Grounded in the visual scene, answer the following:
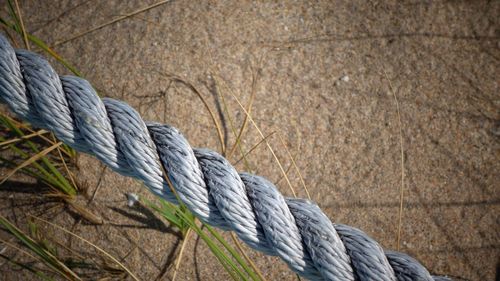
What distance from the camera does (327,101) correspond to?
1352 mm

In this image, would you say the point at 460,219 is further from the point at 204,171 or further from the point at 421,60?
the point at 204,171

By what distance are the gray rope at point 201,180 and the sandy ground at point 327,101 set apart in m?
0.57

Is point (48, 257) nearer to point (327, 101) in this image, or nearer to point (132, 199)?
point (132, 199)

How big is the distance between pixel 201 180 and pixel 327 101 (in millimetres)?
828

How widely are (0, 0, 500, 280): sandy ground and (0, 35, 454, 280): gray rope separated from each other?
57 cm

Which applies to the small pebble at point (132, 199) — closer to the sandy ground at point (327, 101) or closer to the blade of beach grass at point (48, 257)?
the sandy ground at point (327, 101)

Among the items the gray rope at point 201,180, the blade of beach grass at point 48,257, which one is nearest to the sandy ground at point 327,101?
the blade of beach grass at point 48,257

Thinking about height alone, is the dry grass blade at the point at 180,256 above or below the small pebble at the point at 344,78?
below

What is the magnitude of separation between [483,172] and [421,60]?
0.48 meters

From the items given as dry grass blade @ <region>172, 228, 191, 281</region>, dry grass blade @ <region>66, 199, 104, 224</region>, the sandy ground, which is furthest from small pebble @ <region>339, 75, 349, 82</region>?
dry grass blade @ <region>66, 199, 104, 224</region>

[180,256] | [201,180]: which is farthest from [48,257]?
[201,180]

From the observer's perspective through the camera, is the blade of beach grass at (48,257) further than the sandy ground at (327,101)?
No

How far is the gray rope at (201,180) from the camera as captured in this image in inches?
25.4

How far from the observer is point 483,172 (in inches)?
49.5
